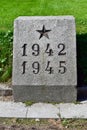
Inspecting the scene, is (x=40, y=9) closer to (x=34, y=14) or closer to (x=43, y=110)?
(x=34, y=14)

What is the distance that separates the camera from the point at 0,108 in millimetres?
6602

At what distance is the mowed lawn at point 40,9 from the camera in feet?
35.2

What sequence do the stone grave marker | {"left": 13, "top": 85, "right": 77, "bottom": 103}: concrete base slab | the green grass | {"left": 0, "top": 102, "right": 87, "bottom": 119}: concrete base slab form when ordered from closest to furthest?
{"left": 0, "top": 102, "right": 87, "bottom": 119}: concrete base slab
the stone grave marker
{"left": 13, "top": 85, "right": 77, "bottom": 103}: concrete base slab
the green grass

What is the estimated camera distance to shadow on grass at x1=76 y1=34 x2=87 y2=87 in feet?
23.9

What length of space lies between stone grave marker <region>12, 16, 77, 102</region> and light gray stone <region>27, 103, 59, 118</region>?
15cm

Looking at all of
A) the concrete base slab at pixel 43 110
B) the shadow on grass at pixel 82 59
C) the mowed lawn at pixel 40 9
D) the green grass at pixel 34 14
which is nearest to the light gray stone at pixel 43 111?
the concrete base slab at pixel 43 110

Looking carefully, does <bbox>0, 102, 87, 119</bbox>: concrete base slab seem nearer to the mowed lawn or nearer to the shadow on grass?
the shadow on grass

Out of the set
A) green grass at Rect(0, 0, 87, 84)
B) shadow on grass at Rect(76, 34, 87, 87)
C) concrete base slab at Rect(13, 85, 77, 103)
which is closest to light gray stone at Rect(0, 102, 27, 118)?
concrete base slab at Rect(13, 85, 77, 103)

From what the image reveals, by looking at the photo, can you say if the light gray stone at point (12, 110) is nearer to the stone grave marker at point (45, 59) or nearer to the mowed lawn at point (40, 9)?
the stone grave marker at point (45, 59)

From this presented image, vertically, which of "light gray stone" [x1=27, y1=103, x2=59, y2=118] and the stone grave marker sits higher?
the stone grave marker

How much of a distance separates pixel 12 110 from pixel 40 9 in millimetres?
6207

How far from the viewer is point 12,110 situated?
653 cm

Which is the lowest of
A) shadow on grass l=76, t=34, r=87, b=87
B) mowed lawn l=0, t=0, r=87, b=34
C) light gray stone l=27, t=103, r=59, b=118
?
light gray stone l=27, t=103, r=59, b=118

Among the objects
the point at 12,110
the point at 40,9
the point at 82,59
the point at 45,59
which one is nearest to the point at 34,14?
the point at 40,9
